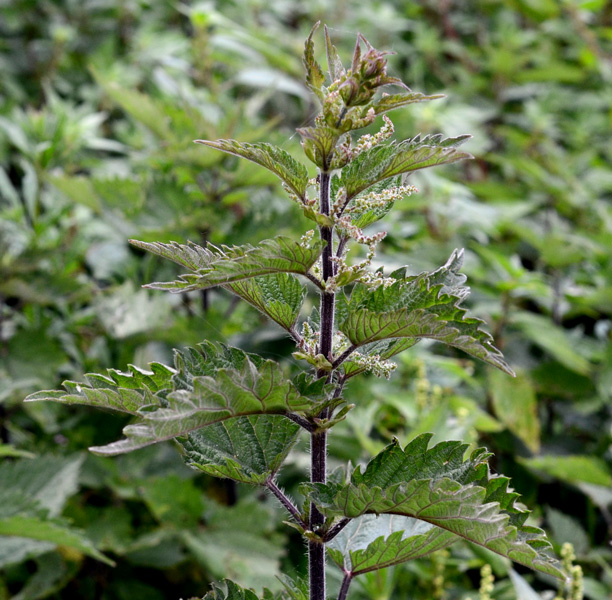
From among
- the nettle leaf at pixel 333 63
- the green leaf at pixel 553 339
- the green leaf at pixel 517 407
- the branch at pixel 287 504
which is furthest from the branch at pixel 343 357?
the green leaf at pixel 553 339

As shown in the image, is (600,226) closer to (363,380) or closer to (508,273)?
(508,273)

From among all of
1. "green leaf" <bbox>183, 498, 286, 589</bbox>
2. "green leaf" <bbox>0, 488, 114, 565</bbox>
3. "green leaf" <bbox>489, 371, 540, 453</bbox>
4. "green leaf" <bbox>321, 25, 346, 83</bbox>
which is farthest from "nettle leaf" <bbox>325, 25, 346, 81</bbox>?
"green leaf" <bbox>489, 371, 540, 453</bbox>

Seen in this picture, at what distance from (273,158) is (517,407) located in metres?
1.09

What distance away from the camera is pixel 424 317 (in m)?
0.54

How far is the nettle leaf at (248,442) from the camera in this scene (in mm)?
630

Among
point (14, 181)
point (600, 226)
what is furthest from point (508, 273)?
point (14, 181)

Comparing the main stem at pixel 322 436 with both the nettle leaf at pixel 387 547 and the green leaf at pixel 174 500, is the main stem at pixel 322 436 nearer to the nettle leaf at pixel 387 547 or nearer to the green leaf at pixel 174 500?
the nettle leaf at pixel 387 547

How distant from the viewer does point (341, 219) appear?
0.58 m

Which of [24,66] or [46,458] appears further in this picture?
[24,66]

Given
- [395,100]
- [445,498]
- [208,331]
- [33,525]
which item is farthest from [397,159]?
[208,331]

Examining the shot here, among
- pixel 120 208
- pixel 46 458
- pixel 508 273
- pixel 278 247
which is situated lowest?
pixel 46 458

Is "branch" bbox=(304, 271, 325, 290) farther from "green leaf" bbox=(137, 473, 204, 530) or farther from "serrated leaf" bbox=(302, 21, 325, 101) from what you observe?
"green leaf" bbox=(137, 473, 204, 530)

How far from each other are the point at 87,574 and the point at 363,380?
26.6 inches

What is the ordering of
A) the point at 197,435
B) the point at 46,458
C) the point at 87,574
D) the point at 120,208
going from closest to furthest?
the point at 197,435 < the point at 46,458 < the point at 87,574 < the point at 120,208
